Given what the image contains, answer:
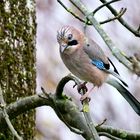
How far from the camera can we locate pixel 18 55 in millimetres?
3285

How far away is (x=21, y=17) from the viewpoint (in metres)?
3.31

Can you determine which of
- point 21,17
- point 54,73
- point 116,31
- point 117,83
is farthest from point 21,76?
point 116,31

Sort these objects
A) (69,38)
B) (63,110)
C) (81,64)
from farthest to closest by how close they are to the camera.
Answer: (81,64), (69,38), (63,110)

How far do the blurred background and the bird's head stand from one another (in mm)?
2147

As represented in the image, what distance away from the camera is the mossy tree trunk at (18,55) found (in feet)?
10.6

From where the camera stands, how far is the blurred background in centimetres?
563

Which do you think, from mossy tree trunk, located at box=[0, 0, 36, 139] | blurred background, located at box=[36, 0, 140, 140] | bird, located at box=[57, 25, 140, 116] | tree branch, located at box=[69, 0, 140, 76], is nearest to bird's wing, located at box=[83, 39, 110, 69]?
bird, located at box=[57, 25, 140, 116]

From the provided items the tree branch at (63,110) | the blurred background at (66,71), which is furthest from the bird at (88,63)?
the blurred background at (66,71)

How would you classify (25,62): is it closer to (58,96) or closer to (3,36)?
(3,36)

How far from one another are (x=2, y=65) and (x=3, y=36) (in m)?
0.14

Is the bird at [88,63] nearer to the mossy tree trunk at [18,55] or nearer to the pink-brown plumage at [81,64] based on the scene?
the pink-brown plumage at [81,64]

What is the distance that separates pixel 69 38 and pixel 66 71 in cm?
261

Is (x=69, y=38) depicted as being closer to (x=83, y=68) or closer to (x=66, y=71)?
(x=83, y=68)

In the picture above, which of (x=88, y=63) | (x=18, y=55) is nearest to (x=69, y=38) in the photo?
(x=18, y=55)
